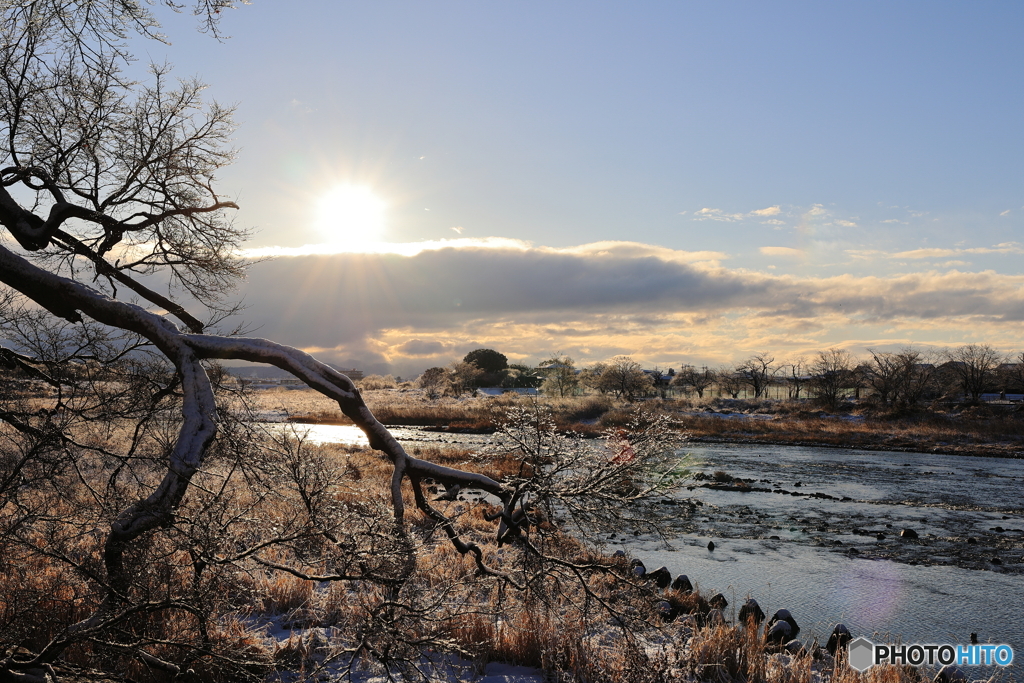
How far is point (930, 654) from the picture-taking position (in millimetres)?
8469

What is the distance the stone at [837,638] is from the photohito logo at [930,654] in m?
0.08

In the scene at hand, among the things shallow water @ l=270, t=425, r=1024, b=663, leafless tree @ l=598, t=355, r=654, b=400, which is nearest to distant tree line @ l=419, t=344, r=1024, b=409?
leafless tree @ l=598, t=355, r=654, b=400

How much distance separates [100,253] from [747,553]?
13.8 m

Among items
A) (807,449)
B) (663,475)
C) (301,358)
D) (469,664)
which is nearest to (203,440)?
(301,358)

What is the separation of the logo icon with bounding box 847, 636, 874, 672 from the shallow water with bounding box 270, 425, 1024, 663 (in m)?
0.39

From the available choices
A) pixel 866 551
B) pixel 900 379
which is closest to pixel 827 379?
pixel 900 379

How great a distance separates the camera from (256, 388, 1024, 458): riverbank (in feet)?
126

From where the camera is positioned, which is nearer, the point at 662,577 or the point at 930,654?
the point at 930,654

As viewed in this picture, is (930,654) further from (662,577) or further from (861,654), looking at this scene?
(662,577)

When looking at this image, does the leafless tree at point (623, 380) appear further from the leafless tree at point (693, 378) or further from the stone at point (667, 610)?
the stone at point (667, 610)

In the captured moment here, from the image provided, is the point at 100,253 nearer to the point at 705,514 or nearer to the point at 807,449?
the point at 705,514

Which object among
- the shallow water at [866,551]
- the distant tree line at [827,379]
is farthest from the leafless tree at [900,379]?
the shallow water at [866,551]

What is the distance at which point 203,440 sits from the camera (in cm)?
360

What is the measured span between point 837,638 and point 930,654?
1.62 m
